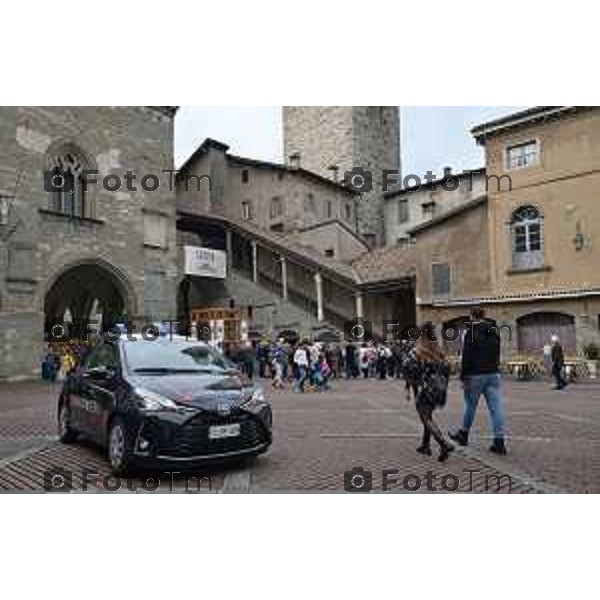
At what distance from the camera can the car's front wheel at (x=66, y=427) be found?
9117mm

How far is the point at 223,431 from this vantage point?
7.12 meters

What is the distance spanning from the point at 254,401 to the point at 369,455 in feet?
5.28

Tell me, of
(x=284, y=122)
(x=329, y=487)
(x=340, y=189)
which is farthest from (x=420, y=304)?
(x=284, y=122)

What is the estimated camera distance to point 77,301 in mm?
30203

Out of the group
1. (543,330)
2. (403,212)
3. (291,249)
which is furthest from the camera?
(403,212)

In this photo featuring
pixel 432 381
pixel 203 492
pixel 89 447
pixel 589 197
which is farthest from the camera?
pixel 589 197

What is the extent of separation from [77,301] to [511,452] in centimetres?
2526

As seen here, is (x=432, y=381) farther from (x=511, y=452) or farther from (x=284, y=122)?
(x=284, y=122)

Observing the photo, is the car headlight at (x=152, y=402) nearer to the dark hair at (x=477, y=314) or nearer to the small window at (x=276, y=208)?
the dark hair at (x=477, y=314)

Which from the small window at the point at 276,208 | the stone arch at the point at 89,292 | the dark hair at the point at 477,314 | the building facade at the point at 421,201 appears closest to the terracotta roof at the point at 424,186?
the building facade at the point at 421,201

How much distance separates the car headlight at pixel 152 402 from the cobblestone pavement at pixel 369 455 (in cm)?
75

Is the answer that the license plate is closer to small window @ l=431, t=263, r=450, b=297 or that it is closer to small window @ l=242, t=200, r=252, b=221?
small window @ l=431, t=263, r=450, b=297

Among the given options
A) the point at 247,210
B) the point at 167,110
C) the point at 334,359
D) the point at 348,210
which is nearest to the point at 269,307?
the point at 334,359

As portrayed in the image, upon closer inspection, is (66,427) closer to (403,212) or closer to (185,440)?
(185,440)
